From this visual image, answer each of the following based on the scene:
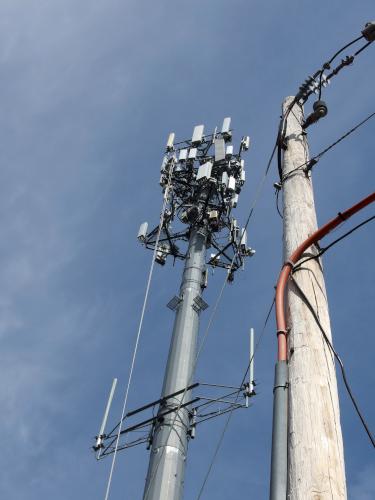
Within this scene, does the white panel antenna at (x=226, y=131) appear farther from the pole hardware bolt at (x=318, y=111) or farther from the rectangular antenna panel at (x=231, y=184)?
the pole hardware bolt at (x=318, y=111)

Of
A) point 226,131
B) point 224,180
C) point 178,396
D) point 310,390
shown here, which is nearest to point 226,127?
point 226,131

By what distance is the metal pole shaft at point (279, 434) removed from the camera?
11.5 ft

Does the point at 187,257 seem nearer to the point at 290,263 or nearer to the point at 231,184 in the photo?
the point at 231,184

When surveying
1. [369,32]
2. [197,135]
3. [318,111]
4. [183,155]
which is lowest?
[318,111]

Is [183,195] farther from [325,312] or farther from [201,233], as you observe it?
[325,312]

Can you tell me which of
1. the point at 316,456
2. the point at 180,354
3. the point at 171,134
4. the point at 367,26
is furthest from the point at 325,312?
the point at 171,134

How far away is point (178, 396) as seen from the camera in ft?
36.4

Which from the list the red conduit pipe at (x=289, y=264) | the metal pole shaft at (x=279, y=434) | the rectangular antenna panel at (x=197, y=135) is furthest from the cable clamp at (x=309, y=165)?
the rectangular antenna panel at (x=197, y=135)

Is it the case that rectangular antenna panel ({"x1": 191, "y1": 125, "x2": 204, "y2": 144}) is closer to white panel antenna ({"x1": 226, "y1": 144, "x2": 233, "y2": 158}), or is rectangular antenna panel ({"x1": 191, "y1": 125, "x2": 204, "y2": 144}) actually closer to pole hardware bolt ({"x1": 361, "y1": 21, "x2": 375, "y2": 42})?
white panel antenna ({"x1": 226, "y1": 144, "x2": 233, "y2": 158})

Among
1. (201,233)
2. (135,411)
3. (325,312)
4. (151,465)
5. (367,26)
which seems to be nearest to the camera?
(325,312)

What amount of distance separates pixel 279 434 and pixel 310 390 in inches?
14.9

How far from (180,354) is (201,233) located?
461 cm

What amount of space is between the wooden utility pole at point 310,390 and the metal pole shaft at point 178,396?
5916mm

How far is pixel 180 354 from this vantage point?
38.7 ft
